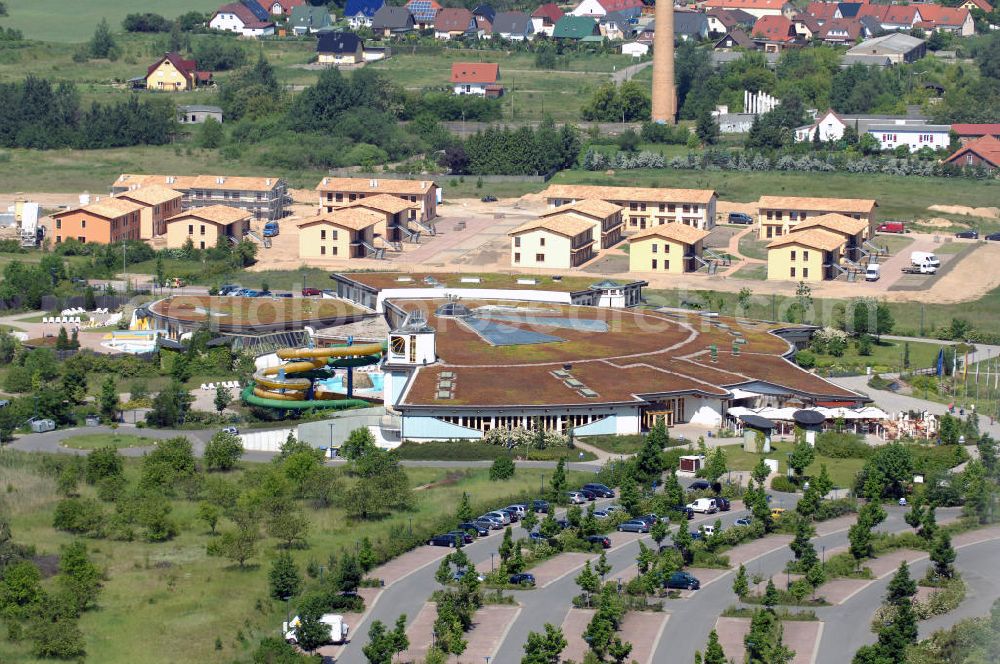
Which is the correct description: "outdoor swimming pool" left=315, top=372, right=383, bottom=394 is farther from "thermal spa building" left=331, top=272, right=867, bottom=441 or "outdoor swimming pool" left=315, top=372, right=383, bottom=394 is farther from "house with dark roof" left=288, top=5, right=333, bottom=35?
"house with dark roof" left=288, top=5, right=333, bottom=35

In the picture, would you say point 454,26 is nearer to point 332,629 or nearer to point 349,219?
point 349,219

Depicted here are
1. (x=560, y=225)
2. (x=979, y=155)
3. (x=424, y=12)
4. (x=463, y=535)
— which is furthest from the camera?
(x=424, y=12)

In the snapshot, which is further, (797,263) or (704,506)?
(797,263)

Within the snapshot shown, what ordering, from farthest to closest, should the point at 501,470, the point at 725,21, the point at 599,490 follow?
1. the point at 725,21
2. the point at 501,470
3. the point at 599,490

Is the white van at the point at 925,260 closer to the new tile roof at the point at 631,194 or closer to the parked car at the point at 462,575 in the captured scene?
the new tile roof at the point at 631,194

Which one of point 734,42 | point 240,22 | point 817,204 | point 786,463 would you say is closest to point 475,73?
point 734,42

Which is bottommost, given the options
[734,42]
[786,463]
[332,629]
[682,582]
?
[332,629]
